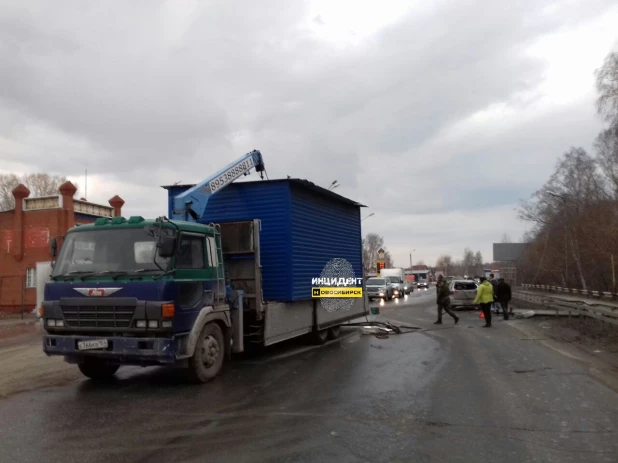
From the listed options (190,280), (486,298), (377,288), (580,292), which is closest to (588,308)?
(486,298)

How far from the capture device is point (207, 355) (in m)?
8.17

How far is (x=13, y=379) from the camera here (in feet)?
29.1

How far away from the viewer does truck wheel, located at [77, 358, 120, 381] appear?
8352 mm

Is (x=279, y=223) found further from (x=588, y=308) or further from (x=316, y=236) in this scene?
(x=588, y=308)

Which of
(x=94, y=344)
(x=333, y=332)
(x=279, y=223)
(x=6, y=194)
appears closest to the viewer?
(x=94, y=344)

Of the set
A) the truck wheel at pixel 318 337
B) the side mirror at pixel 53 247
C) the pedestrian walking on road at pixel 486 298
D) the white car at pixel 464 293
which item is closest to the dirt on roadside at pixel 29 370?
the side mirror at pixel 53 247

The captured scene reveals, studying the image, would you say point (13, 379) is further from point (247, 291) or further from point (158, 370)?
point (247, 291)

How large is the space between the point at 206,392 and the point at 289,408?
5.16 feet

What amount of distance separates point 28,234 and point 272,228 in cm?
2160

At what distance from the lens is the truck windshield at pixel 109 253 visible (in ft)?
24.8

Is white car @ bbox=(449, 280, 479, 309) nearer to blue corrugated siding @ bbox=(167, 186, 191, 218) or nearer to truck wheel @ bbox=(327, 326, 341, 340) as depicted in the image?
truck wheel @ bbox=(327, 326, 341, 340)

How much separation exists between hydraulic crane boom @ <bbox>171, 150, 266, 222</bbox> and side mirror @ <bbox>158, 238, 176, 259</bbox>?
2.59 m

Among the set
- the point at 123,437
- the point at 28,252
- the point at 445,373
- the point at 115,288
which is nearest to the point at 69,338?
the point at 115,288

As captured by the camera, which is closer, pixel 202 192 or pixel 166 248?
pixel 166 248
